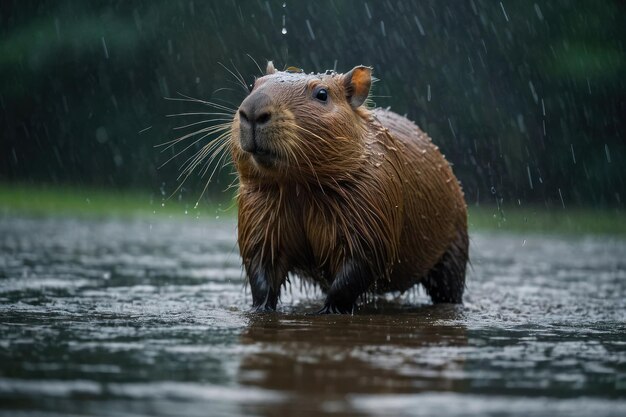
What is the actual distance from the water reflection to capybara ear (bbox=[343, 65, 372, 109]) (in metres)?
1.20

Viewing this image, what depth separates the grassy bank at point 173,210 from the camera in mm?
15536

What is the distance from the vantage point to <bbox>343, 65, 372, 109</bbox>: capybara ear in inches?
226

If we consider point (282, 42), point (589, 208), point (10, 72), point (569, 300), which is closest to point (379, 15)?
point (282, 42)

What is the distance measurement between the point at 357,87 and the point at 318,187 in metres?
0.63

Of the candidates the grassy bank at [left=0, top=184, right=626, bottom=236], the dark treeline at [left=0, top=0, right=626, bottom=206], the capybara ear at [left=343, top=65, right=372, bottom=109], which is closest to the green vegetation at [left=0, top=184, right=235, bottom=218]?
the grassy bank at [left=0, top=184, right=626, bottom=236]

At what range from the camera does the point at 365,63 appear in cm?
2125

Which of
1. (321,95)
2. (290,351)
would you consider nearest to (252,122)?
(321,95)

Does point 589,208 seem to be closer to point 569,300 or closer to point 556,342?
point 569,300

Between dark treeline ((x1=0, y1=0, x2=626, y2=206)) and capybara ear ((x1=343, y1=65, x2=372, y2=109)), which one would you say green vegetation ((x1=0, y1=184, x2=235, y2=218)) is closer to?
dark treeline ((x1=0, y1=0, x2=626, y2=206))

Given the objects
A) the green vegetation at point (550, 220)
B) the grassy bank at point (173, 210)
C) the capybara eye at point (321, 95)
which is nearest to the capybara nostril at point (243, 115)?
the capybara eye at point (321, 95)

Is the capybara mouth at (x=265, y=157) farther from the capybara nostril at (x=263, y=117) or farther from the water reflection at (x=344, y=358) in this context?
the water reflection at (x=344, y=358)

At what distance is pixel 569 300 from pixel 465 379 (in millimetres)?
3575

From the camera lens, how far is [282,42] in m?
22.5

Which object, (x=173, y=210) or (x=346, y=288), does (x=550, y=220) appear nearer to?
(x=173, y=210)
